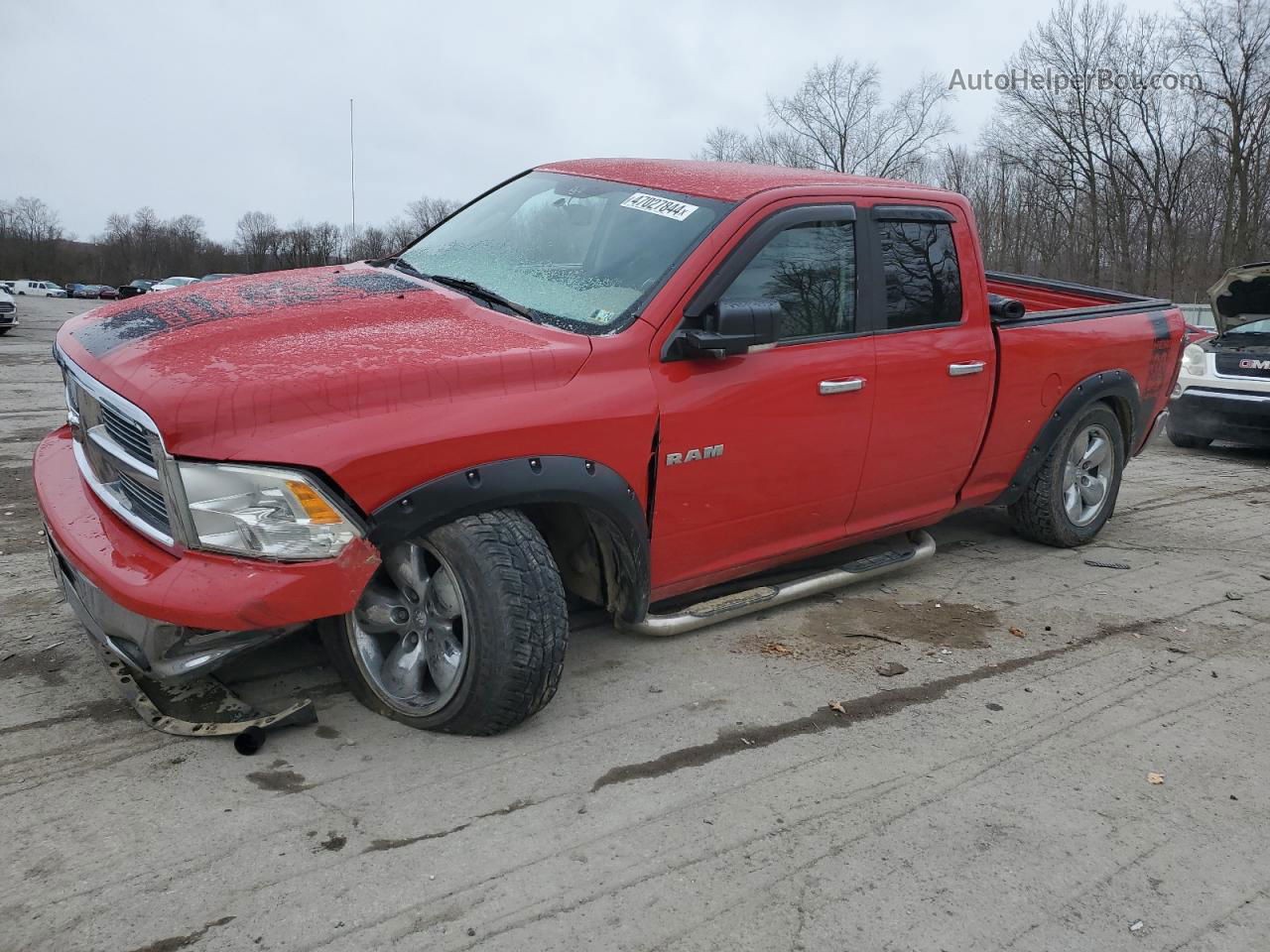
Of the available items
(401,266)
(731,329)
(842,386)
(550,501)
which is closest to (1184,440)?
(842,386)

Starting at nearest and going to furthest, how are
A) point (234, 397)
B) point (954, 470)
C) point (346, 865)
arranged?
point (346, 865) < point (234, 397) < point (954, 470)

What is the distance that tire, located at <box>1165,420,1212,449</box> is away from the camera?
9539 mm

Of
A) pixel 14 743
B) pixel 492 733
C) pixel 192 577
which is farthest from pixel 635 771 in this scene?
pixel 14 743

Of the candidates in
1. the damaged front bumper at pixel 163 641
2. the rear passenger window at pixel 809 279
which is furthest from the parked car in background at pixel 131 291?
the rear passenger window at pixel 809 279

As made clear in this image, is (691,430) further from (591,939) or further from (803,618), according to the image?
(591,939)

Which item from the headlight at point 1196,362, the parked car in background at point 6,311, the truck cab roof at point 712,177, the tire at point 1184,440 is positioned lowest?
the tire at point 1184,440

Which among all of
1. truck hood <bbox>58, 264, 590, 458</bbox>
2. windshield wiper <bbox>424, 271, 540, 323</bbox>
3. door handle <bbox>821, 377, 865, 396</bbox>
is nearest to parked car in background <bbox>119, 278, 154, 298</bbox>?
truck hood <bbox>58, 264, 590, 458</bbox>

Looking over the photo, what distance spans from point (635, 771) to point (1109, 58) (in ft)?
144

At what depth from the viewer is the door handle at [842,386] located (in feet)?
12.4

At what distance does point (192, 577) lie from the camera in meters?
2.56

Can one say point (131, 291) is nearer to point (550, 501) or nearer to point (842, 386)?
point (842, 386)

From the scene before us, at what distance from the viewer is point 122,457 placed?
2826mm

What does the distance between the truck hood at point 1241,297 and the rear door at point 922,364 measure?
633 centimetres

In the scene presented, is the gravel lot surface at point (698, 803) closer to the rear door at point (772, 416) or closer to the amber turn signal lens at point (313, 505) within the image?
the rear door at point (772, 416)
